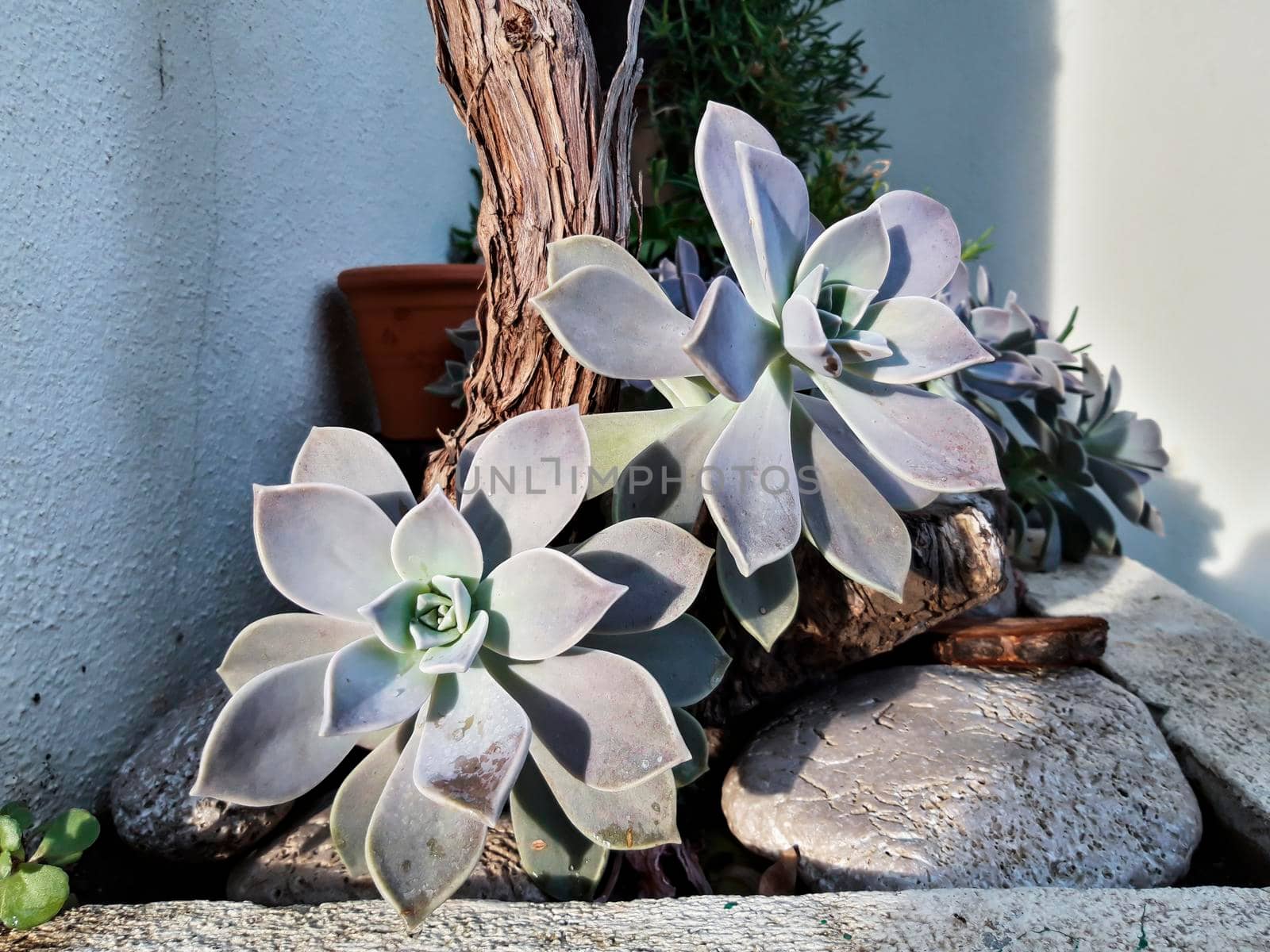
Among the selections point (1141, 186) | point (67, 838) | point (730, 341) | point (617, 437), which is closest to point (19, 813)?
point (67, 838)

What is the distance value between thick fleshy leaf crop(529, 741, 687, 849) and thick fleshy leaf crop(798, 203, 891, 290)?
416 millimetres

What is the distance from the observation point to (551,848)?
592 mm

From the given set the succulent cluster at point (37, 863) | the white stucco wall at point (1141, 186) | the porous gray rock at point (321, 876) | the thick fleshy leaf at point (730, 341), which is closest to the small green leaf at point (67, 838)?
the succulent cluster at point (37, 863)

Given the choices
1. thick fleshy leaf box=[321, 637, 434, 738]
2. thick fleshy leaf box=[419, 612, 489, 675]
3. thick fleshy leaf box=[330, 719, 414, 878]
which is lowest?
thick fleshy leaf box=[330, 719, 414, 878]

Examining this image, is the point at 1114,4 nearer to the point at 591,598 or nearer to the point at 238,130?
the point at 238,130

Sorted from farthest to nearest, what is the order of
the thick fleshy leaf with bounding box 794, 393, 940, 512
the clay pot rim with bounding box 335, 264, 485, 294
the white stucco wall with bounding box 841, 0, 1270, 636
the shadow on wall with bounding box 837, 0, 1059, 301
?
1. the shadow on wall with bounding box 837, 0, 1059, 301
2. the white stucco wall with bounding box 841, 0, 1270, 636
3. the clay pot rim with bounding box 335, 264, 485, 294
4. the thick fleshy leaf with bounding box 794, 393, 940, 512

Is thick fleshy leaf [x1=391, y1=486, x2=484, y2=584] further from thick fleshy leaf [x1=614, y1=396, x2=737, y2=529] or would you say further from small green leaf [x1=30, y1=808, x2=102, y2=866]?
small green leaf [x1=30, y1=808, x2=102, y2=866]

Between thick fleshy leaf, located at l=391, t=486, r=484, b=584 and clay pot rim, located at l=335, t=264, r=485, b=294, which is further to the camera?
clay pot rim, located at l=335, t=264, r=485, b=294

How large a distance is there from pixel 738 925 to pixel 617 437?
0.37 m

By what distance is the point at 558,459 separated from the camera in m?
0.56

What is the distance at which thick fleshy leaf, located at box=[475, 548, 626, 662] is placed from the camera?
1.59ft

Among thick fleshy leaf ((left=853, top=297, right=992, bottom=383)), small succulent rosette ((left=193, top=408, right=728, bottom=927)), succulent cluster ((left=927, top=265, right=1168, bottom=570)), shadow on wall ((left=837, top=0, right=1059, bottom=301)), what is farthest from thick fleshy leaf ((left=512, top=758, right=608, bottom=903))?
shadow on wall ((left=837, top=0, right=1059, bottom=301))

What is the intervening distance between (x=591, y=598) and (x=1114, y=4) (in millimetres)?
1910

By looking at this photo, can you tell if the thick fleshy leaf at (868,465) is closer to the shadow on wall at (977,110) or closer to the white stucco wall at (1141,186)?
the white stucco wall at (1141,186)
